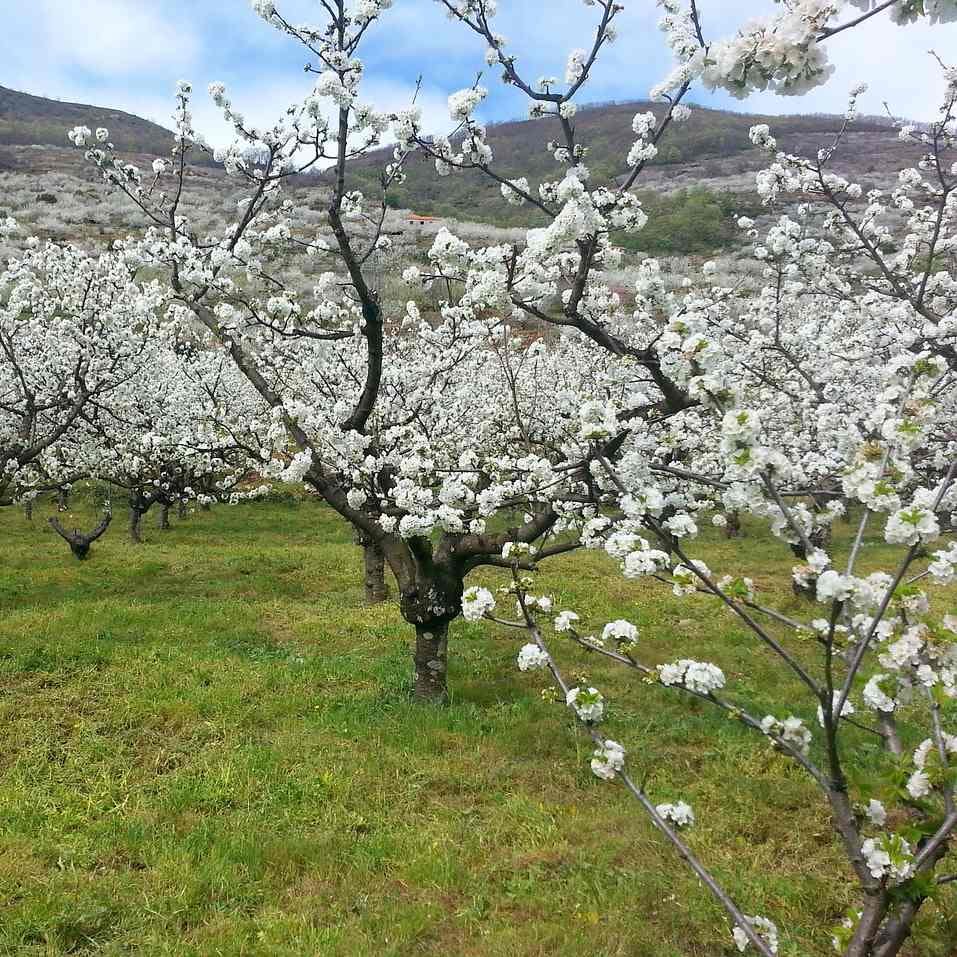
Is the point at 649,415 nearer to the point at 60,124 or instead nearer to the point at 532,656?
the point at 532,656

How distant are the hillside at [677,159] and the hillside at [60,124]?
33.2 m

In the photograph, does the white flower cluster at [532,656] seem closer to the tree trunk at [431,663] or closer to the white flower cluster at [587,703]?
the white flower cluster at [587,703]

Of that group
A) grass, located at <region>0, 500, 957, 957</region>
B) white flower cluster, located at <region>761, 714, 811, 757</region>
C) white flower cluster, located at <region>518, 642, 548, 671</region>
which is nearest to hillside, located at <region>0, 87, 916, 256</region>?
grass, located at <region>0, 500, 957, 957</region>

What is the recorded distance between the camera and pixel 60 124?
106m

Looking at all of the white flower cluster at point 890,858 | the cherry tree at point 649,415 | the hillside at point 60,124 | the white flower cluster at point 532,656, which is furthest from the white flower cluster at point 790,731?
the hillside at point 60,124

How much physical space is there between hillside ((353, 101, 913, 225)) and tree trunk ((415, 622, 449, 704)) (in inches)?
2441

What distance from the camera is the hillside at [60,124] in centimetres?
9406

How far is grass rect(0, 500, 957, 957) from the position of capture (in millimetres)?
4449

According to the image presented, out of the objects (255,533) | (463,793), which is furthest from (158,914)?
(255,533)

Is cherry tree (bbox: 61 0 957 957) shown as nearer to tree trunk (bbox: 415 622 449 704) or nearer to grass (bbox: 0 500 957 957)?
tree trunk (bbox: 415 622 449 704)

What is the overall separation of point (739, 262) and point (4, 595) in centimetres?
4912

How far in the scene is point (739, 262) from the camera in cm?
5047

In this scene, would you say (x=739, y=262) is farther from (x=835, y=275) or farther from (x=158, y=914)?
(x=158, y=914)

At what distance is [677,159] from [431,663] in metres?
92.8
